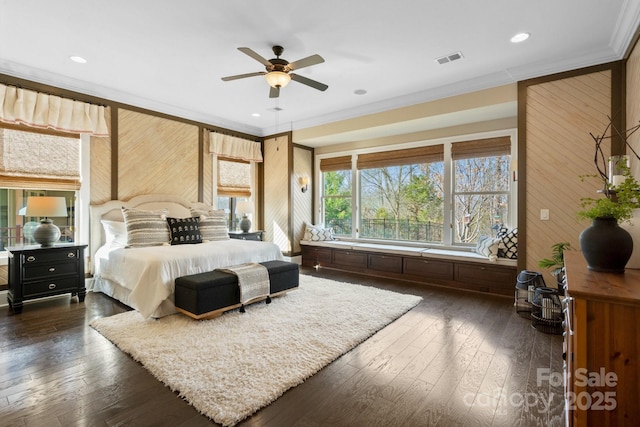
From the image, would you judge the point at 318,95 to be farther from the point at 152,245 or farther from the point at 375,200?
the point at 152,245

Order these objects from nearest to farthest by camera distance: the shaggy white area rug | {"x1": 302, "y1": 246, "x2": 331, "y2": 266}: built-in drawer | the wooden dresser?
the wooden dresser < the shaggy white area rug < {"x1": 302, "y1": 246, "x2": 331, "y2": 266}: built-in drawer

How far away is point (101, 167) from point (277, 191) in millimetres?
3128

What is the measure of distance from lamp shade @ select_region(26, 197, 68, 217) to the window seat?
4.00m

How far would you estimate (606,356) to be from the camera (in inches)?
47.6

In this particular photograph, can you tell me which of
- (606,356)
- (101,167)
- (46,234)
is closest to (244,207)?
(101,167)

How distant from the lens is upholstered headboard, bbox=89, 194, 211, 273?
4.47 meters

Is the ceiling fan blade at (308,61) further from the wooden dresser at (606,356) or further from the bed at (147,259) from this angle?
the wooden dresser at (606,356)

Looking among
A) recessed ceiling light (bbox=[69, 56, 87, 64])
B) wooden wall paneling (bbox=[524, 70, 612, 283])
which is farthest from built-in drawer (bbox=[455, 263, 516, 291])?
recessed ceiling light (bbox=[69, 56, 87, 64])

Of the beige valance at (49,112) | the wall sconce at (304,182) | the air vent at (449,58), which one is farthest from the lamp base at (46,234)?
the air vent at (449,58)

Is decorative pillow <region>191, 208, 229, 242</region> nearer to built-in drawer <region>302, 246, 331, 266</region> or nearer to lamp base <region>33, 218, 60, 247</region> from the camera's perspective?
lamp base <region>33, 218, 60, 247</region>

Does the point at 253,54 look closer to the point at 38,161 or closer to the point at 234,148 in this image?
the point at 38,161

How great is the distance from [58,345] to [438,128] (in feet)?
18.9

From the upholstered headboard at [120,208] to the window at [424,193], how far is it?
3.02 metres

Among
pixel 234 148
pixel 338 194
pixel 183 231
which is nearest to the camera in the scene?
pixel 183 231
